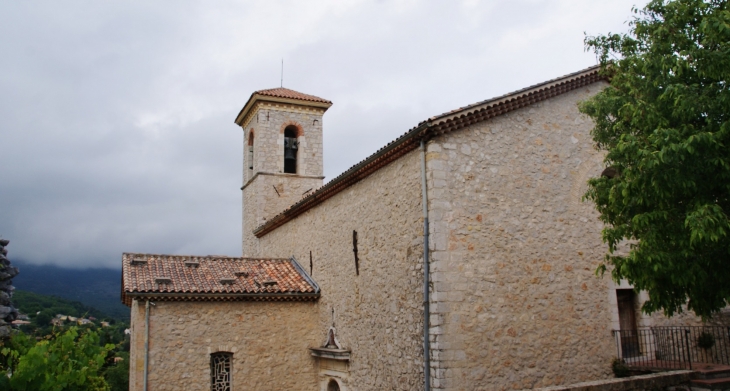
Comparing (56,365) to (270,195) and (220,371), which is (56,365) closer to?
(220,371)

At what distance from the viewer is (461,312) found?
9898 millimetres

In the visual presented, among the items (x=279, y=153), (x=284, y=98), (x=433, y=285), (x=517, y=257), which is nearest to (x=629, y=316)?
(x=517, y=257)

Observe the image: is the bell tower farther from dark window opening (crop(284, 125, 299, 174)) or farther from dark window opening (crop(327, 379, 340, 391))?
dark window opening (crop(327, 379, 340, 391))

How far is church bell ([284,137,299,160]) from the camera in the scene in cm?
2319

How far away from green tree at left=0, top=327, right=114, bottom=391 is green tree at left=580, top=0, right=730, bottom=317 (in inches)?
269

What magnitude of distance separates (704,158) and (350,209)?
26.4 feet

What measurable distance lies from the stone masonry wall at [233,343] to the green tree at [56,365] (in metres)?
6.34

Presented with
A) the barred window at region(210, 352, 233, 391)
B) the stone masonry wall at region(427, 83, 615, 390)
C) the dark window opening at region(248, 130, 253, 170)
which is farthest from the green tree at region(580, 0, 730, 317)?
the dark window opening at region(248, 130, 253, 170)

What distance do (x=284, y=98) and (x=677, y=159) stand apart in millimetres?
17750

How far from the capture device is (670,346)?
38.7 ft

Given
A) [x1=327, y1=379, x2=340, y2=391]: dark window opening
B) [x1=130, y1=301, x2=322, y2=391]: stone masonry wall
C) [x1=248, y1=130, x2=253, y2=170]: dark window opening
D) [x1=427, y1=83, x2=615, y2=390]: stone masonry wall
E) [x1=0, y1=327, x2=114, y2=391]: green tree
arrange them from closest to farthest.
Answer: [x1=0, y1=327, x2=114, y2=391]: green tree → [x1=427, y1=83, x2=615, y2=390]: stone masonry wall → [x1=130, y1=301, x2=322, y2=391]: stone masonry wall → [x1=327, y1=379, x2=340, y2=391]: dark window opening → [x1=248, y1=130, x2=253, y2=170]: dark window opening

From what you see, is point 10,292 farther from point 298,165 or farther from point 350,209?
point 298,165

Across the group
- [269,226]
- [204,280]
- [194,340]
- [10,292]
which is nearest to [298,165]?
[269,226]

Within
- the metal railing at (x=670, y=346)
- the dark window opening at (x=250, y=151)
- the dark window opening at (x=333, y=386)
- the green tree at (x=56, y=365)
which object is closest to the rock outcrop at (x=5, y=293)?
the green tree at (x=56, y=365)
